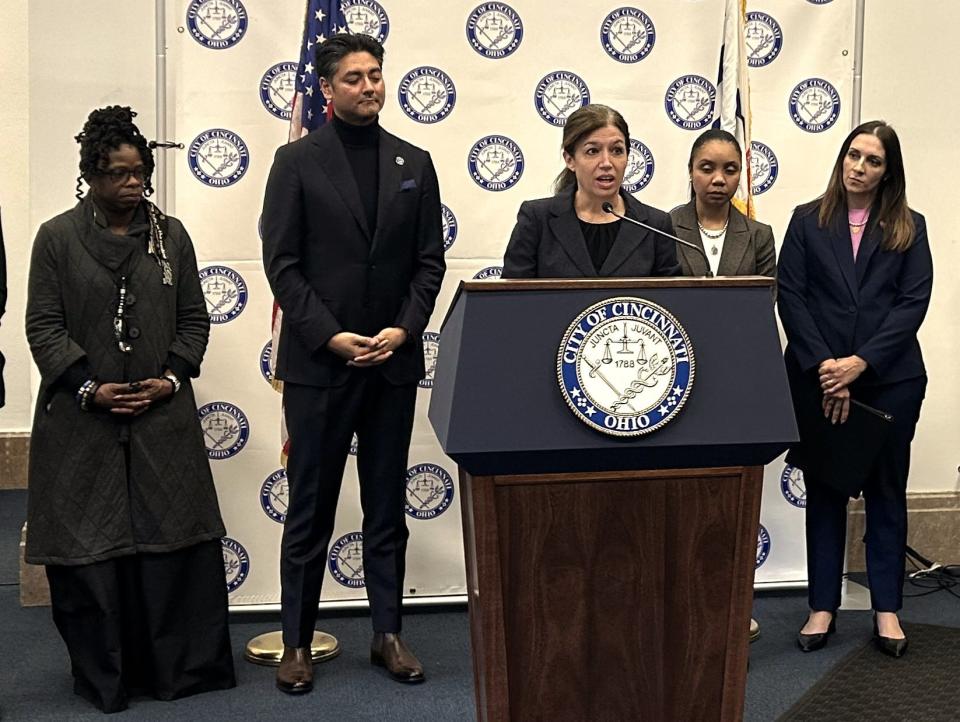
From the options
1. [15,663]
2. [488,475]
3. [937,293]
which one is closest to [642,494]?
[488,475]

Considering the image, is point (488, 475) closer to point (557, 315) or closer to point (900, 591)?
point (557, 315)

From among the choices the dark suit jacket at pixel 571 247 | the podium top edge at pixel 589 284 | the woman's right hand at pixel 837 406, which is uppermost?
the dark suit jacket at pixel 571 247

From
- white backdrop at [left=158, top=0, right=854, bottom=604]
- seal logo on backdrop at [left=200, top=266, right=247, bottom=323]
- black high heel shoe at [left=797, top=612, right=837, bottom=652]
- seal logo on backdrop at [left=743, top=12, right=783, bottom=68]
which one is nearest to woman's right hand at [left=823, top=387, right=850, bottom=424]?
black high heel shoe at [left=797, top=612, right=837, bottom=652]

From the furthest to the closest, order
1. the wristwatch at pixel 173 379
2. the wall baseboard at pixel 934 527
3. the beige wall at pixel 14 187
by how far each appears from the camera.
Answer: the beige wall at pixel 14 187 → the wall baseboard at pixel 934 527 → the wristwatch at pixel 173 379

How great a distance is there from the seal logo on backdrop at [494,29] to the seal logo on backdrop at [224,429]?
60.2 inches

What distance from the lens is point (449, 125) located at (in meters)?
4.24

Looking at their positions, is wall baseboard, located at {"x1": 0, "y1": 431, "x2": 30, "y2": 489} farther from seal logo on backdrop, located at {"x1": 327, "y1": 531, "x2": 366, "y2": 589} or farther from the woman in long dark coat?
the woman in long dark coat

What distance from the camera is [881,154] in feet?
12.3

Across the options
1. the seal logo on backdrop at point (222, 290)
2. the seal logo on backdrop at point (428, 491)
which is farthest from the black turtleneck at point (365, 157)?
the seal logo on backdrop at point (428, 491)

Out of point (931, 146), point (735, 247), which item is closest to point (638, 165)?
point (735, 247)

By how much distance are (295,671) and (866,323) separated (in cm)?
204

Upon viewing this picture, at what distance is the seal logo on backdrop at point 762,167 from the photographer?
4.47 metres

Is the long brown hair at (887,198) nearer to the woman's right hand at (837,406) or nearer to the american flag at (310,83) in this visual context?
the woman's right hand at (837,406)

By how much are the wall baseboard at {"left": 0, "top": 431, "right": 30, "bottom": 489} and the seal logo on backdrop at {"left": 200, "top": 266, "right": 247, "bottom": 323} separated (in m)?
2.55
